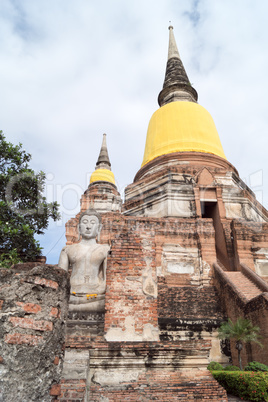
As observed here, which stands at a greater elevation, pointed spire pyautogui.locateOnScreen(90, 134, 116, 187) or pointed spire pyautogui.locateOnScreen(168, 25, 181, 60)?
pointed spire pyautogui.locateOnScreen(168, 25, 181, 60)

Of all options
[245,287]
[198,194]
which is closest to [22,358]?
[245,287]

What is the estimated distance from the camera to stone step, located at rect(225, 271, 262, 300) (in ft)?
26.8

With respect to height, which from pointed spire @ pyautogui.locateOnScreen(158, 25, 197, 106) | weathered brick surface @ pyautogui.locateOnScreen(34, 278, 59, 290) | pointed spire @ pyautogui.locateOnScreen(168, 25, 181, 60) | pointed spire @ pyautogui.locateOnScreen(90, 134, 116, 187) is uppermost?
pointed spire @ pyautogui.locateOnScreen(168, 25, 181, 60)

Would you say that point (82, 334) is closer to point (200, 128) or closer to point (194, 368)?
point (194, 368)

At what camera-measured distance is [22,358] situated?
1.99m

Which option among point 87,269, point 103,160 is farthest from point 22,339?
point 103,160

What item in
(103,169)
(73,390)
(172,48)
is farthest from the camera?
(172,48)

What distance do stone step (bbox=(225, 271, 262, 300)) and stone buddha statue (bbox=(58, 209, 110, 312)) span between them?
16.2ft

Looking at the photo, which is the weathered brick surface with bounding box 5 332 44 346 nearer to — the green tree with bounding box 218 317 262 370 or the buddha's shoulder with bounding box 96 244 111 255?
the buddha's shoulder with bounding box 96 244 111 255

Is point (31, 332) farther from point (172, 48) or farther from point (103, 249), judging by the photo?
point (172, 48)

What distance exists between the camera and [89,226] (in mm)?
4902

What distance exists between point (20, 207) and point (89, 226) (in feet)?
17.4

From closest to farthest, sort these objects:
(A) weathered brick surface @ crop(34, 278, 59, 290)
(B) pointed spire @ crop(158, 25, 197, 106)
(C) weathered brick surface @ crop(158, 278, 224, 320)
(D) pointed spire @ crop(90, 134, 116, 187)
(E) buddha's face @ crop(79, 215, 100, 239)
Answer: (A) weathered brick surface @ crop(34, 278, 59, 290)
(E) buddha's face @ crop(79, 215, 100, 239)
(C) weathered brick surface @ crop(158, 278, 224, 320)
(D) pointed spire @ crop(90, 134, 116, 187)
(B) pointed spire @ crop(158, 25, 197, 106)

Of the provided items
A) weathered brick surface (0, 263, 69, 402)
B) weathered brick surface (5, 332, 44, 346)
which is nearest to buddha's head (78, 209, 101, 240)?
weathered brick surface (0, 263, 69, 402)
